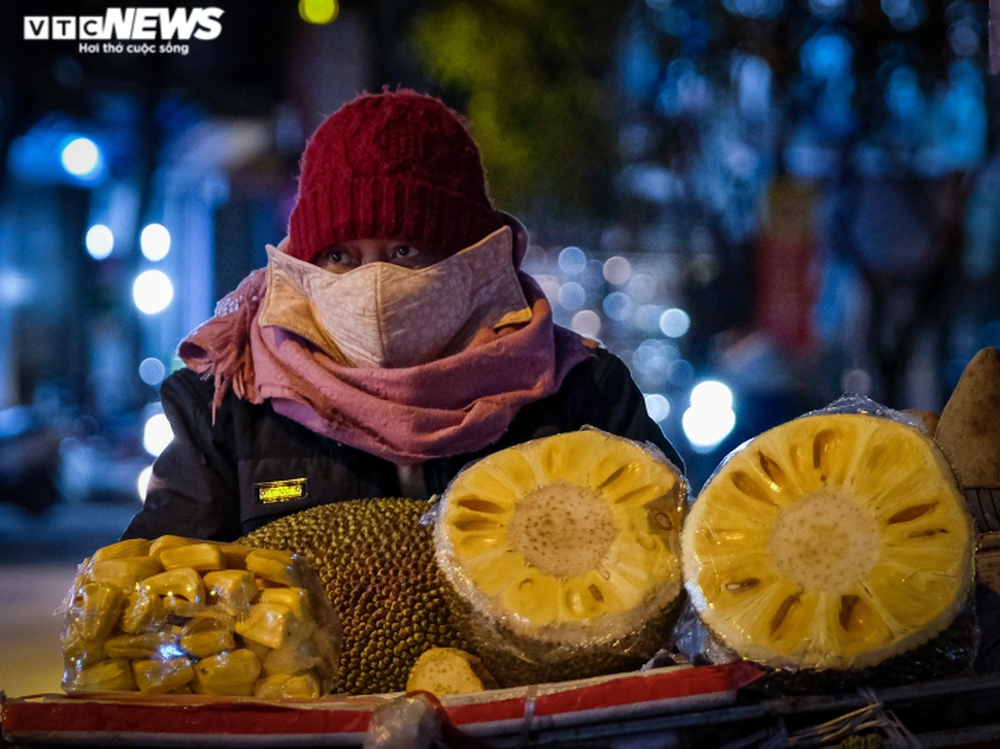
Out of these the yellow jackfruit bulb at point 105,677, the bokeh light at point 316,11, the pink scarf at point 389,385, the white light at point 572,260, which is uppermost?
the bokeh light at point 316,11

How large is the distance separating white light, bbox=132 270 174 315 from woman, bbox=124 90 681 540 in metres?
6.92

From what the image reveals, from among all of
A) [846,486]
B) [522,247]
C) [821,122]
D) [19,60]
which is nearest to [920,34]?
[821,122]

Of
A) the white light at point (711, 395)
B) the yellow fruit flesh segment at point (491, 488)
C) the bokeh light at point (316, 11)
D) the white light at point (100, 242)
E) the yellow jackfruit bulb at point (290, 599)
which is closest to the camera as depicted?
the yellow jackfruit bulb at point (290, 599)

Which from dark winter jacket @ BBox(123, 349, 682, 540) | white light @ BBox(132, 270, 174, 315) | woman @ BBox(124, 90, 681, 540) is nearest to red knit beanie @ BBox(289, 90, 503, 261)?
woman @ BBox(124, 90, 681, 540)

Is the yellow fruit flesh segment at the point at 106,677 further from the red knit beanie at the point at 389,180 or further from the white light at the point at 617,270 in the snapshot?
the white light at the point at 617,270

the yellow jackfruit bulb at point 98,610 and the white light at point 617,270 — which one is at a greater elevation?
the white light at point 617,270

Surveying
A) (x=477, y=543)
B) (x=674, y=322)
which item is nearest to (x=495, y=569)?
(x=477, y=543)

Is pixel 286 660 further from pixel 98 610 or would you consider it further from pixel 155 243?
pixel 155 243

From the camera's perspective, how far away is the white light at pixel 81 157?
8.52 meters

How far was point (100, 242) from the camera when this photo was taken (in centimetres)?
A: 888

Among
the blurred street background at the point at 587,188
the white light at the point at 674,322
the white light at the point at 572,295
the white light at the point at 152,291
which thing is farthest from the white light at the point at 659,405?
the white light at the point at 152,291

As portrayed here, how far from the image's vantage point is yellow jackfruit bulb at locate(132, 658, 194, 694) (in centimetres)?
115

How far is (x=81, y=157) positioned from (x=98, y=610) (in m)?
8.37

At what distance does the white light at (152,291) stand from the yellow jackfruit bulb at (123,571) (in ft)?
25.5
